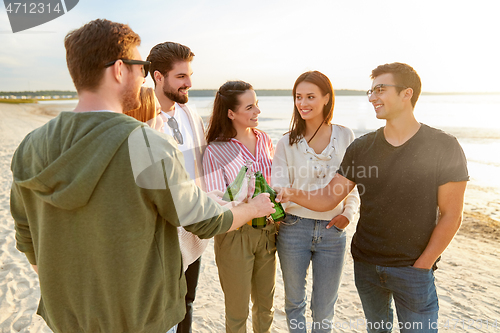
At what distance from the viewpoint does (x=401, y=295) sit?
2289 mm

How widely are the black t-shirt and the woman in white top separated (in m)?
0.32

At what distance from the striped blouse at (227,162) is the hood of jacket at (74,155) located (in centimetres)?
149

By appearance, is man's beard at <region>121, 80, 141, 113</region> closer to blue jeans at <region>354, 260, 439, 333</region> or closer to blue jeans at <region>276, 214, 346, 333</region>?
blue jeans at <region>276, 214, 346, 333</region>

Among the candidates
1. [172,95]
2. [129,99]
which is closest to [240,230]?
[172,95]

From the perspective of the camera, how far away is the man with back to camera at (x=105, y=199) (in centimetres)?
134

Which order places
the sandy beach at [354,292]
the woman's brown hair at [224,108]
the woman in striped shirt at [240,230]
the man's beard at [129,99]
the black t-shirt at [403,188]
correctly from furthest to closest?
1. the sandy beach at [354,292]
2. the woman's brown hair at [224,108]
3. the woman in striped shirt at [240,230]
4. the black t-shirt at [403,188]
5. the man's beard at [129,99]

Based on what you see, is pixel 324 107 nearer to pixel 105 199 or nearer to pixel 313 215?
pixel 313 215

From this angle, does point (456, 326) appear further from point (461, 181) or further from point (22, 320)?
point (22, 320)

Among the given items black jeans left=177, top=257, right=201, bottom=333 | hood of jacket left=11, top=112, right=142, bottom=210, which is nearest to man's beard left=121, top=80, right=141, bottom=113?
hood of jacket left=11, top=112, right=142, bottom=210

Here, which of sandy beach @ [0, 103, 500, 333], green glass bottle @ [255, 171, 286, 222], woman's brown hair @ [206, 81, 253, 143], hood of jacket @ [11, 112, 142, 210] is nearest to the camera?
hood of jacket @ [11, 112, 142, 210]

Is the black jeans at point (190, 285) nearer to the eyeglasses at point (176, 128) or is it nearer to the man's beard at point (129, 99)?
the eyeglasses at point (176, 128)

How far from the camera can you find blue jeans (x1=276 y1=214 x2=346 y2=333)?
2.69 m

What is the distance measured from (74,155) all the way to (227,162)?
1.66m

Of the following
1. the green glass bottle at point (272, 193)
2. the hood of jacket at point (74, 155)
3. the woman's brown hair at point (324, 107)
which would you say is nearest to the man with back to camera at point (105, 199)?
the hood of jacket at point (74, 155)
